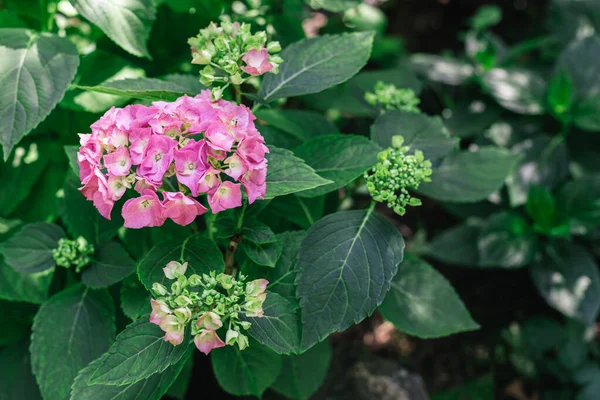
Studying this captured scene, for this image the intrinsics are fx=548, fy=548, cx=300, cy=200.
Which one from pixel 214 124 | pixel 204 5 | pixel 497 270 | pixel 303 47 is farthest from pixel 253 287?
pixel 497 270

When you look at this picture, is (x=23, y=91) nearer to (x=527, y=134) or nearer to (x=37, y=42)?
(x=37, y=42)

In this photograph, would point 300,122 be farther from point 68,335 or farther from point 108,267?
point 68,335

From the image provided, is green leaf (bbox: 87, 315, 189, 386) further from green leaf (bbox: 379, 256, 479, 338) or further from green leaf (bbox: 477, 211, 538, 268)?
green leaf (bbox: 477, 211, 538, 268)

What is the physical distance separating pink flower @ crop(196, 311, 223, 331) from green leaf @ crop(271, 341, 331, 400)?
71 cm

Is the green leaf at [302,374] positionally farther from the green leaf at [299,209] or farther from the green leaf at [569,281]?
the green leaf at [569,281]

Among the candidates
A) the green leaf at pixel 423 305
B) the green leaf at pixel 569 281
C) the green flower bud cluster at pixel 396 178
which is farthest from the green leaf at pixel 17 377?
the green leaf at pixel 569 281

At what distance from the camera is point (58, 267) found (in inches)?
60.5

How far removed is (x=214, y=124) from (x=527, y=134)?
1.66 m

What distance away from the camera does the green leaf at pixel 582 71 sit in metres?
Result: 2.17

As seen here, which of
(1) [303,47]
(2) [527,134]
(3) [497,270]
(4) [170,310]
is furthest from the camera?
(3) [497,270]

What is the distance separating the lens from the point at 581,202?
203cm

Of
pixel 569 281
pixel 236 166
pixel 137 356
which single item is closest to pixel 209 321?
pixel 137 356

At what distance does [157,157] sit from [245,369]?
2.28ft

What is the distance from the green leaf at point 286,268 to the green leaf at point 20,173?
882 mm
